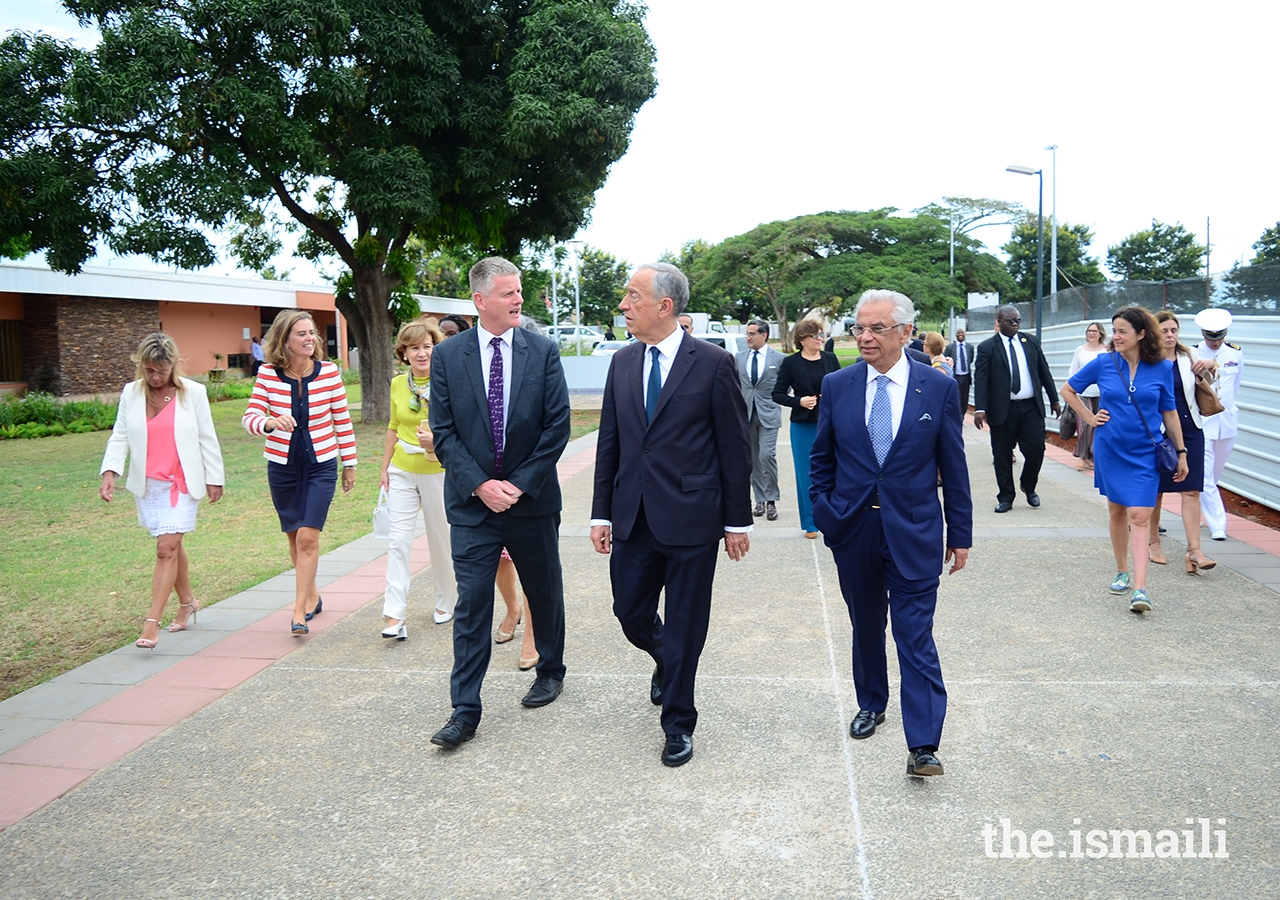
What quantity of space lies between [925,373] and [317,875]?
269 cm

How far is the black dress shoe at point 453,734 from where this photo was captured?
4059 millimetres

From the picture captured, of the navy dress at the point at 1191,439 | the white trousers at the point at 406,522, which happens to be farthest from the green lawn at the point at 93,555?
the navy dress at the point at 1191,439

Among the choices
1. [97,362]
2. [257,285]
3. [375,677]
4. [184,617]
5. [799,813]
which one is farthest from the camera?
[257,285]

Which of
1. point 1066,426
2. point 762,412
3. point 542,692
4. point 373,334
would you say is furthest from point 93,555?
point 373,334

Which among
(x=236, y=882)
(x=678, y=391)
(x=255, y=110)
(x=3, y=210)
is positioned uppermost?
(x=255, y=110)

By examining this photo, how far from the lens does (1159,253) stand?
73938mm

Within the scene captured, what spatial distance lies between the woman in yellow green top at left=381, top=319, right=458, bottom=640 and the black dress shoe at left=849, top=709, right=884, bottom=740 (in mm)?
2367

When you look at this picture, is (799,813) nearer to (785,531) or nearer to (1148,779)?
(1148,779)

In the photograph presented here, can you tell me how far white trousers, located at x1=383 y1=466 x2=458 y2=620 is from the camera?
5.63 metres

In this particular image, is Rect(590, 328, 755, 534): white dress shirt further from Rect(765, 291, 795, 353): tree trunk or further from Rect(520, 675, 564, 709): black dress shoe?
Rect(765, 291, 795, 353): tree trunk

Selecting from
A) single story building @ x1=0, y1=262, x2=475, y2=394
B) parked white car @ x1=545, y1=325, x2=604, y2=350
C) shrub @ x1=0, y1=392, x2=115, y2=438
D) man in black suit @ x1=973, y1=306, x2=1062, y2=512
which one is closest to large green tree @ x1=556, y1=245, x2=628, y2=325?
parked white car @ x1=545, y1=325, x2=604, y2=350

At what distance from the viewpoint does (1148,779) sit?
3654mm

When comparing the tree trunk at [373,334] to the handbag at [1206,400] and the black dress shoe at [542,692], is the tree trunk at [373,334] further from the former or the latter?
the black dress shoe at [542,692]

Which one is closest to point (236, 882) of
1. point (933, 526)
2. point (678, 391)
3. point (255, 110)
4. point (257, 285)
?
point (678, 391)
